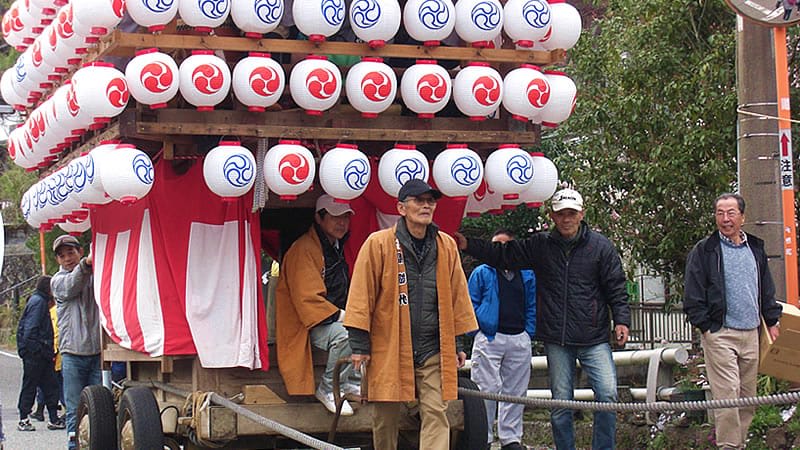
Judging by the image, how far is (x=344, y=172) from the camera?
783 centimetres

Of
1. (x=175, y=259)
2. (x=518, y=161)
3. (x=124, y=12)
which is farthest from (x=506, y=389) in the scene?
(x=124, y=12)

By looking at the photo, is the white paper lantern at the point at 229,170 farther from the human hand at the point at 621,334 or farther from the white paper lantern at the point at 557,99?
the human hand at the point at 621,334

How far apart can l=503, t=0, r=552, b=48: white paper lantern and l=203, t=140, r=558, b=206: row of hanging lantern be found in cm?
79

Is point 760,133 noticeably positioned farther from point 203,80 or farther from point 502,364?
point 203,80

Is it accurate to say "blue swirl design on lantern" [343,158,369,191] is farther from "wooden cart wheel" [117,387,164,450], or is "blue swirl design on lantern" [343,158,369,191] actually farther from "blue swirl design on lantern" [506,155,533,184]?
"wooden cart wheel" [117,387,164,450]

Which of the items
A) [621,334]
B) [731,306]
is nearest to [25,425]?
[621,334]

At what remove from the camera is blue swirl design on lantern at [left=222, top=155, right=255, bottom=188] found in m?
7.67

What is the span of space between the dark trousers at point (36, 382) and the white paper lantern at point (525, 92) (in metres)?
7.96

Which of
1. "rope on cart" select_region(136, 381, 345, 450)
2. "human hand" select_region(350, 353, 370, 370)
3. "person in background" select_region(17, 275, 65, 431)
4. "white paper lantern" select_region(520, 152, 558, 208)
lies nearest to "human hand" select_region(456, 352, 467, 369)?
"human hand" select_region(350, 353, 370, 370)

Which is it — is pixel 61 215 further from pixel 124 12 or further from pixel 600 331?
pixel 600 331

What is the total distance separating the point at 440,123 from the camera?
8477mm

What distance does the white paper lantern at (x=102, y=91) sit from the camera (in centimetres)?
757

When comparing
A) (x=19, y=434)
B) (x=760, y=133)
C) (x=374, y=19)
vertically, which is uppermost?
(x=374, y=19)

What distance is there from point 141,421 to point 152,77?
236cm
